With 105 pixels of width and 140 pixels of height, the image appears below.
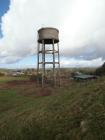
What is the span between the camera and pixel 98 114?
23.7 feet

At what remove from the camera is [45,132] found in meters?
7.71

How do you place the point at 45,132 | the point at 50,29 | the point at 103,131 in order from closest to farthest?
1. the point at 103,131
2. the point at 45,132
3. the point at 50,29

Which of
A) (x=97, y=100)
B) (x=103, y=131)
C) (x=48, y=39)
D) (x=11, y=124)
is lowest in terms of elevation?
(x=11, y=124)

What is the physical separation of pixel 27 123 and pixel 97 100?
9.42ft

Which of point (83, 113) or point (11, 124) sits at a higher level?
point (83, 113)

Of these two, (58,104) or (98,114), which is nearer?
(98,114)

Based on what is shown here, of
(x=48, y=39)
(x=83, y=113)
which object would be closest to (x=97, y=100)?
(x=83, y=113)

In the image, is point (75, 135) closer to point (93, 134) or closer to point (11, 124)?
point (93, 134)

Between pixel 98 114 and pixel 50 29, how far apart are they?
25433 millimetres

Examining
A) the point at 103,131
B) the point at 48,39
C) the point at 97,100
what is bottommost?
the point at 103,131

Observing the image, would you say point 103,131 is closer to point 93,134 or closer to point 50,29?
point 93,134

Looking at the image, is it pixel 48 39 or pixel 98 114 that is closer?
pixel 98 114

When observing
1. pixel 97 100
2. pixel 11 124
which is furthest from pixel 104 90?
pixel 11 124

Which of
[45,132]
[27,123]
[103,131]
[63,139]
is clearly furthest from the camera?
[27,123]
